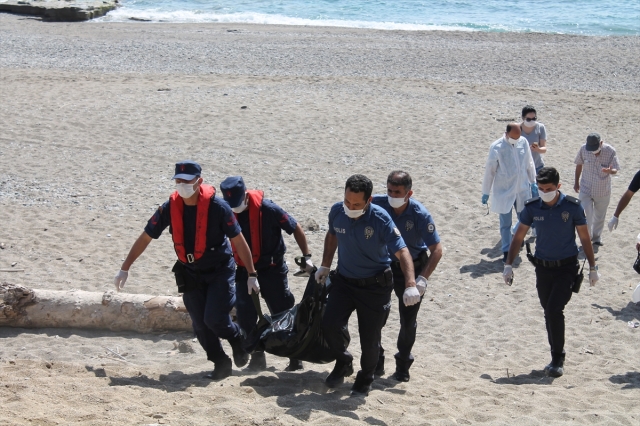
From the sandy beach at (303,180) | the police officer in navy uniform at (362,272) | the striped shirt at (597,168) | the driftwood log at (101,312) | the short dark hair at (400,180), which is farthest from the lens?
the striped shirt at (597,168)

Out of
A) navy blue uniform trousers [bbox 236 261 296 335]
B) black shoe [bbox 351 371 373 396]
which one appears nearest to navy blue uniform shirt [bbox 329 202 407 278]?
black shoe [bbox 351 371 373 396]

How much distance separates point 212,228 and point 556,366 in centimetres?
307

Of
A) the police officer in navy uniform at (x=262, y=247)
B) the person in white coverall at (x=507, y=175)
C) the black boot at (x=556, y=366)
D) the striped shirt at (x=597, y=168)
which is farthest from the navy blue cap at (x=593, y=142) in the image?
the police officer in navy uniform at (x=262, y=247)

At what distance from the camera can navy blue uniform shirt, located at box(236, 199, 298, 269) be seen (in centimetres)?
659

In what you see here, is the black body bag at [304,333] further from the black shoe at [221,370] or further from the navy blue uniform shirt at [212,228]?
the navy blue uniform shirt at [212,228]

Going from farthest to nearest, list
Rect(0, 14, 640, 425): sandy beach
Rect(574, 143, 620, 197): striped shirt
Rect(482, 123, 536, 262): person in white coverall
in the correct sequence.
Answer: Rect(574, 143, 620, 197): striped shirt
Rect(482, 123, 536, 262): person in white coverall
Rect(0, 14, 640, 425): sandy beach

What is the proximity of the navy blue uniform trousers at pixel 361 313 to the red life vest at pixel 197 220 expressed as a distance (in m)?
1.01

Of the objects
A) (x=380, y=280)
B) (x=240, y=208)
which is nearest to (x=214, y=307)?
(x=240, y=208)

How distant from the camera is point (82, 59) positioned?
22.2m

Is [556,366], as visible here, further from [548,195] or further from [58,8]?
[58,8]

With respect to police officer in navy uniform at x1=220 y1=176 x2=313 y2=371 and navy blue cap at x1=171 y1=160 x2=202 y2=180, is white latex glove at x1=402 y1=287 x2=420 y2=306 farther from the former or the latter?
navy blue cap at x1=171 y1=160 x2=202 y2=180

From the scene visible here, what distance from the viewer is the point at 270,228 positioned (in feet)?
21.8

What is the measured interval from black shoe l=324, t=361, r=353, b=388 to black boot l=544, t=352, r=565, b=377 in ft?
5.84

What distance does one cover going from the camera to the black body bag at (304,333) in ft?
20.1
